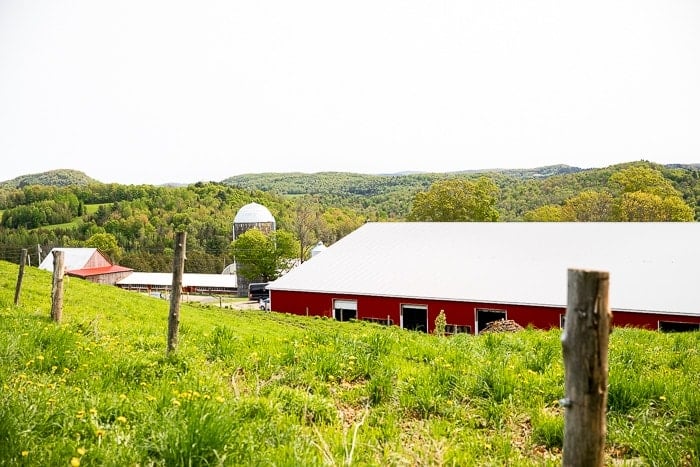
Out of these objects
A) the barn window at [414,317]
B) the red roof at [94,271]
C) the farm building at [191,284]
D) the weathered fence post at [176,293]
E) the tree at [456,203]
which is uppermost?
the tree at [456,203]

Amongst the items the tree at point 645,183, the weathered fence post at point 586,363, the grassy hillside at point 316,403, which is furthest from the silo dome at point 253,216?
the weathered fence post at point 586,363

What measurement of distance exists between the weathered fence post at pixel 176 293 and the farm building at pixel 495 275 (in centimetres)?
1772

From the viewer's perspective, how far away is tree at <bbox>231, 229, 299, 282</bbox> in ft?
212

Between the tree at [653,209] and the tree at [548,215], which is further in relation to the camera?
the tree at [548,215]

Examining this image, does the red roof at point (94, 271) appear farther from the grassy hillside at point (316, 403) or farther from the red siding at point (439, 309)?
the grassy hillside at point (316, 403)

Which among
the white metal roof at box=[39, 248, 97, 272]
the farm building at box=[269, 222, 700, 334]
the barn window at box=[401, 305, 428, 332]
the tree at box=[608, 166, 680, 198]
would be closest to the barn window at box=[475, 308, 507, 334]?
the farm building at box=[269, 222, 700, 334]

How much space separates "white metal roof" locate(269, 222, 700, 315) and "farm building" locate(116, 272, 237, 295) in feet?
140

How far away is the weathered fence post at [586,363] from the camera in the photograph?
2.58 m

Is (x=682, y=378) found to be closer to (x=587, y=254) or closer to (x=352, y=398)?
(x=352, y=398)

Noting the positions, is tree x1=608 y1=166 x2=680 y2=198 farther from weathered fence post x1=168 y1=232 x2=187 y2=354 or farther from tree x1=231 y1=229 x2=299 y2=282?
weathered fence post x1=168 y1=232 x2=187 y2=354

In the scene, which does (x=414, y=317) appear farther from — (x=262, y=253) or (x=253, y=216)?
(x=253, y=216)

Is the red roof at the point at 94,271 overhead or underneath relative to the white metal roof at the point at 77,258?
underneath

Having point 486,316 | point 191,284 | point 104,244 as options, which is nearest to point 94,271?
point 191,284

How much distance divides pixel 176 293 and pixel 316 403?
2977mm
